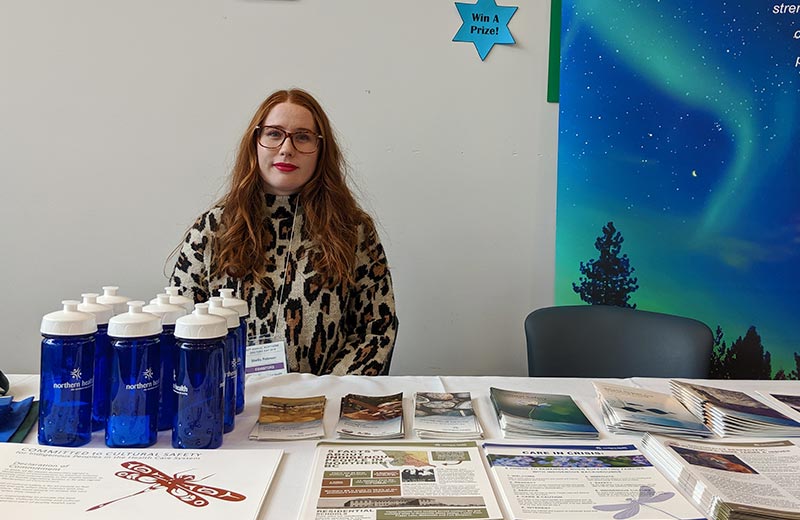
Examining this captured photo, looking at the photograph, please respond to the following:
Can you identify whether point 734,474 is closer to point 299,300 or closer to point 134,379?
point 134,379

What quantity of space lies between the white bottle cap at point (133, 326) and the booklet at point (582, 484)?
566 millimetres

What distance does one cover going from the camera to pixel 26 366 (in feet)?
7.18

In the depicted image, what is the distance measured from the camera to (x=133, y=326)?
35.7 inches

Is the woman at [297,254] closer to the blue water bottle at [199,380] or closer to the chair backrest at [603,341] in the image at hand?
the chair backrest at [603,341]

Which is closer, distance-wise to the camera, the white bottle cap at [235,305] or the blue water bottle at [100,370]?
the blue water bottle at [100,370]

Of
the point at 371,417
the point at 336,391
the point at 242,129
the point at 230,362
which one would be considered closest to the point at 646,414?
the point at 371,417

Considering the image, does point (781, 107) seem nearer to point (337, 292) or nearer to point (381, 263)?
point (381, 263)

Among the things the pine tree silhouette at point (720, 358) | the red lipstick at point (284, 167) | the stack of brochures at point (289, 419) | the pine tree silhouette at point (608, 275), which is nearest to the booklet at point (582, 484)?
the stack of brochures at point (289, 419)

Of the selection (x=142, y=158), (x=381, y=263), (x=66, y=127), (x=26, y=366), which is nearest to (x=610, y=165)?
(x=381, y=263)

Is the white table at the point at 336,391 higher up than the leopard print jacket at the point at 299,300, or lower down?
lower down

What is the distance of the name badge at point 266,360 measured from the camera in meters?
1.45

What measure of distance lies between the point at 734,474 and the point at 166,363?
911mm

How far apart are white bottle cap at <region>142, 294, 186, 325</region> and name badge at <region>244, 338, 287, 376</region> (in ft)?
1.36

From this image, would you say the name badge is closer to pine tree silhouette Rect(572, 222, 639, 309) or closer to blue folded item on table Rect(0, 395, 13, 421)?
blue folded item on table Rect(0, 395, 13, 421)
